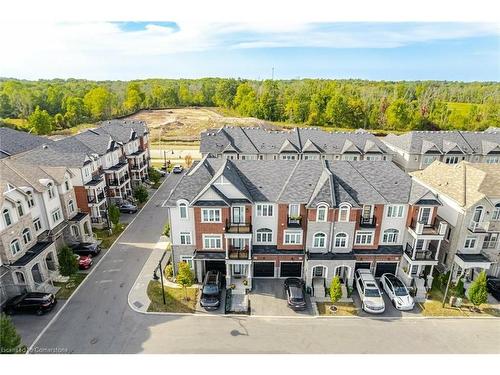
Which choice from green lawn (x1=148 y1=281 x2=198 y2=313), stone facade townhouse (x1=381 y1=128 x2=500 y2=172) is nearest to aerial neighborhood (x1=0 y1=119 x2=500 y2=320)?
green lawn (x1=148 y1=281 x2=198 y2=313)

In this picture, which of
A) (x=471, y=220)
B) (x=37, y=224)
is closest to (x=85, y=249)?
(x=37, y=224)

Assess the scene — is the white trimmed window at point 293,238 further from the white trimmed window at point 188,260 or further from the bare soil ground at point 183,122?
the bare soil ground at point 183,122

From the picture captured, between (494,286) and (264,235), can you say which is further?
(264,235)

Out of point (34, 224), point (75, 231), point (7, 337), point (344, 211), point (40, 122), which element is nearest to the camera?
point (7, 337)

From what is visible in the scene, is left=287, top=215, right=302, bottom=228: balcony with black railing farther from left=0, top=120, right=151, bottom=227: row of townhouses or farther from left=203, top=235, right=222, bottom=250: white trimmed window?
left=0, top=120, right=151, bottom=227: row of townhouses

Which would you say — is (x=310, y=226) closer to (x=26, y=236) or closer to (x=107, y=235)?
(x=107, y=235)

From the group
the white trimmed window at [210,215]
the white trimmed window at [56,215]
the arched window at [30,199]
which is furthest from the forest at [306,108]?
the white trimmed window at [210,215]
